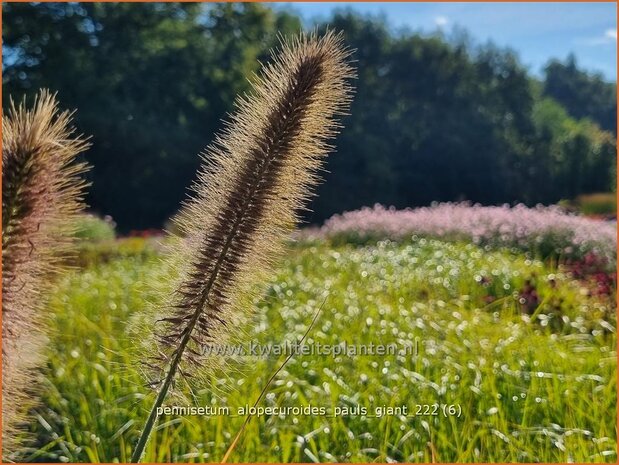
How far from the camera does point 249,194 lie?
1012mm

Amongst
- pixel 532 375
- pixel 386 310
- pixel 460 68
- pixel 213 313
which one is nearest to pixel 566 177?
pixel 460 68

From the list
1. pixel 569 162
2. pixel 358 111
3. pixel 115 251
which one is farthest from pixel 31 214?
pixel 569 162

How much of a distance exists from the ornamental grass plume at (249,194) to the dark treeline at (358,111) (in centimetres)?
892

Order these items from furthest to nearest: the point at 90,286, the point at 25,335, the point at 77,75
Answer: the point at 77,75, the point at 90,286, the point at 25,335

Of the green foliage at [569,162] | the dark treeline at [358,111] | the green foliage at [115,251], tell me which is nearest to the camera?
the green foliage at [115,251]

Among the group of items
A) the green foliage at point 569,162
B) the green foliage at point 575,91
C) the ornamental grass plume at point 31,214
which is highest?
the green foliage at point 575,91

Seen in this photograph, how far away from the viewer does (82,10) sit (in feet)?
37.2

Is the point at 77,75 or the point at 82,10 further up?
the point at 82,10

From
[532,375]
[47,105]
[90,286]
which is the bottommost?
[90,286]

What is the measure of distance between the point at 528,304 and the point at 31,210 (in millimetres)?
4116

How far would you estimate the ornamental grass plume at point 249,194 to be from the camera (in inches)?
39.3

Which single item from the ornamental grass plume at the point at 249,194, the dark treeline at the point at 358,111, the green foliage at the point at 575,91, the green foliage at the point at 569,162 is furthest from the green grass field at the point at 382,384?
the green foliage at the point at 575,91

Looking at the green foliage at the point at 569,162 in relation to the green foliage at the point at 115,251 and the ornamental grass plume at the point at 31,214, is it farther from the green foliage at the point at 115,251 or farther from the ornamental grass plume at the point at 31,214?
the ornamental grass plume at the point at 31,214

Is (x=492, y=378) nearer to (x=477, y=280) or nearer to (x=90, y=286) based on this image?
(x=477, y=280)
